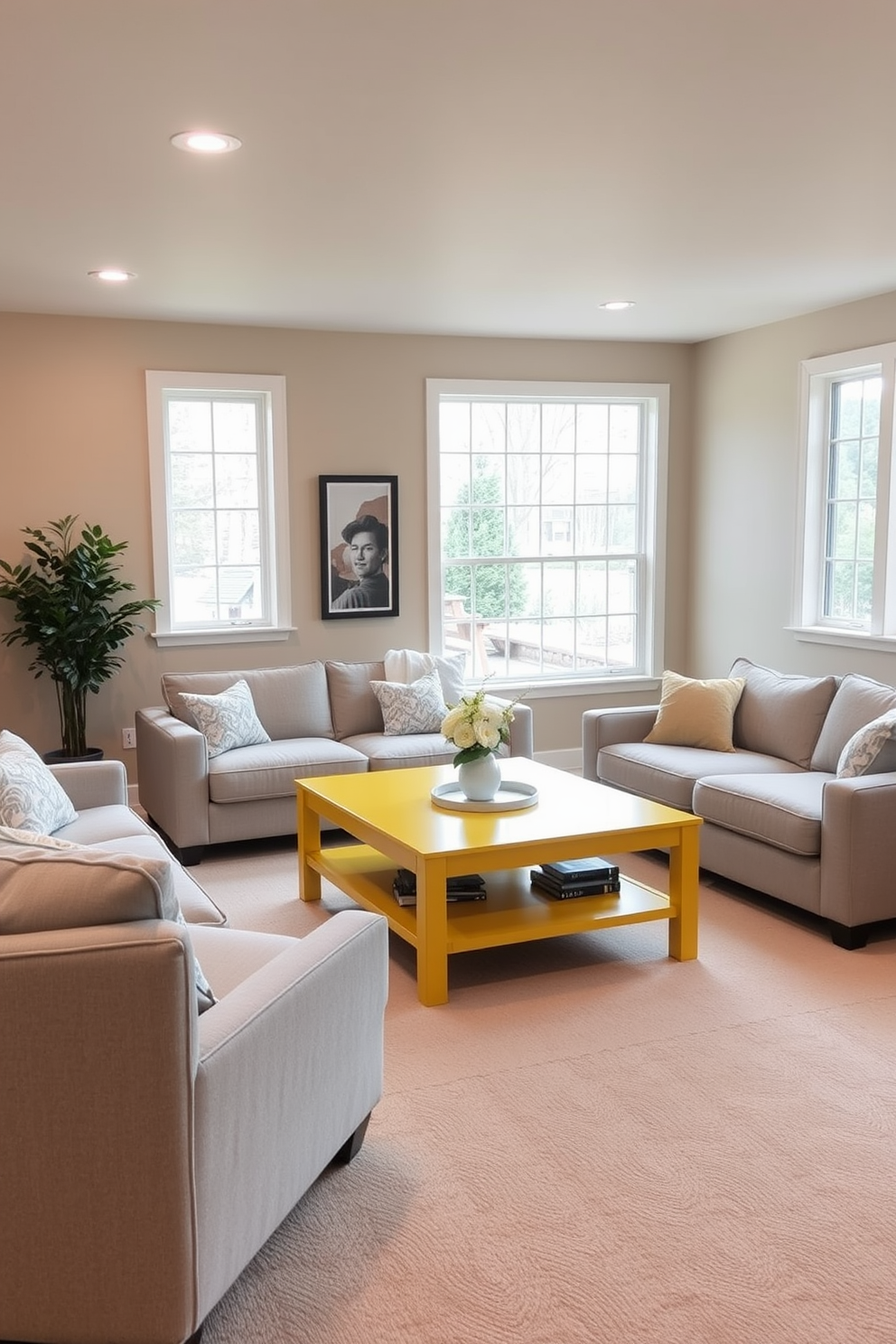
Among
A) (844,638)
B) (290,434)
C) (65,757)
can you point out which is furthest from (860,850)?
(290,434)

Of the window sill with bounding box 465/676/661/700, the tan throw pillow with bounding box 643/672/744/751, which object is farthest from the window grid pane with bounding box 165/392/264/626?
the tan throw pillow with bounding box 643/672/744/751

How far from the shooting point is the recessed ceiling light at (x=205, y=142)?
123 inches

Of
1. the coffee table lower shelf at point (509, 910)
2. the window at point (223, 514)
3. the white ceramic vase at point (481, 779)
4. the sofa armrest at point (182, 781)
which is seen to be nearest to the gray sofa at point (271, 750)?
the sofa armrest at point (182, 781)

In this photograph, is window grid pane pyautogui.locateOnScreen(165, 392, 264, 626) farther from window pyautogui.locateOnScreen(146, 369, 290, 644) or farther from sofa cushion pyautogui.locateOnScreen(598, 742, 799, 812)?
→ sofa cushion pyautogui.locateOnScreen(598, 742, 799, 812)

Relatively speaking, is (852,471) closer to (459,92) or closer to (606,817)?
(606,817)

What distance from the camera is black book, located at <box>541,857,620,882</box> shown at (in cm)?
396

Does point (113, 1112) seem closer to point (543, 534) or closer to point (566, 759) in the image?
point (566, 759)

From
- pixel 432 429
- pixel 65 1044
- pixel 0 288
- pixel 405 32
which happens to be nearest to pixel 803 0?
pixel 405 32

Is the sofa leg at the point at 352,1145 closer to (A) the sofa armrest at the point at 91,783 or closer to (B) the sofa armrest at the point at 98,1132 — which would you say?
(B) the sofa armrest at the point at 98,1132

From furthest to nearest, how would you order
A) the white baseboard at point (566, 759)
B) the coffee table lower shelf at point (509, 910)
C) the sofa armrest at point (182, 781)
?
the white baseboard at point (566, 759) < the sofa armrest at point (182, 781) < the coffee table lower shelf at point (509, 910)

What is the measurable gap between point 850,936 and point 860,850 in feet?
1.00

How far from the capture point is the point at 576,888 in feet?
13.0

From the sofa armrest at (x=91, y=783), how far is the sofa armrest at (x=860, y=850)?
251cm

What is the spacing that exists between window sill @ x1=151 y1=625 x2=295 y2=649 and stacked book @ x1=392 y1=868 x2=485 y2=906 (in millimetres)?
2545
